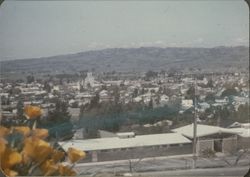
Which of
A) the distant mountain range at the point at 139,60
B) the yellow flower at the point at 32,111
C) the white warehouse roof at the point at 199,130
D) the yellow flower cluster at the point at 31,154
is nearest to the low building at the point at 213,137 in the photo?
the white warehouse roof at the point at 199,130

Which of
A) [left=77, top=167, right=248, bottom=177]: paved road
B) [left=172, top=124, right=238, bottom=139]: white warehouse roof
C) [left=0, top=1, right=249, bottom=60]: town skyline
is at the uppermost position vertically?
[left=0, top=1, right=249, bottom=60]: town skyline

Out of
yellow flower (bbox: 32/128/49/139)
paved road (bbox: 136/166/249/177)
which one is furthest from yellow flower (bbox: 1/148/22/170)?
paved road (bbox: 136/166/249/177)

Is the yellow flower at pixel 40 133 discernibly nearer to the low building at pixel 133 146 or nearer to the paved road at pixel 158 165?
the low building at pixel 133 146

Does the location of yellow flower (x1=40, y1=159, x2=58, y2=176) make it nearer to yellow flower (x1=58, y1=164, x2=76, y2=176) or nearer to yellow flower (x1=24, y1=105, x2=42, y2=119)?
yellow flower (x1=58, y1=164, x2=76, y2=176)

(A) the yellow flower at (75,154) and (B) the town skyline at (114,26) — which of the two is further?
(A) the yellow flower at (75,154)

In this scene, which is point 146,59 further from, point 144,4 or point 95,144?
point 95,144

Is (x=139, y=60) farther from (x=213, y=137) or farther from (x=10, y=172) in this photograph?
(x=10, y=172)

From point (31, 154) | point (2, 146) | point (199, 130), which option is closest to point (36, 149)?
point (31, 154)
